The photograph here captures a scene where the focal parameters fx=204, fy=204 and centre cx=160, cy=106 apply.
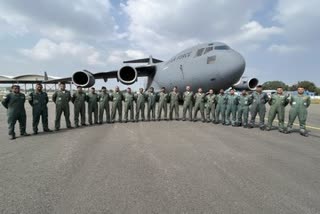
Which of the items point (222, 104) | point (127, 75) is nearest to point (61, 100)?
point (222, 104)

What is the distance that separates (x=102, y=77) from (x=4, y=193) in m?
16.3

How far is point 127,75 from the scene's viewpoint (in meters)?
13.4

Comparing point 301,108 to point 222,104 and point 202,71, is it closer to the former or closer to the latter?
point 222,104

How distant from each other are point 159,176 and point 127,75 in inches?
429

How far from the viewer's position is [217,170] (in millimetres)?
3410

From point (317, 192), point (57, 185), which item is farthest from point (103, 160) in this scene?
point (317, 192)

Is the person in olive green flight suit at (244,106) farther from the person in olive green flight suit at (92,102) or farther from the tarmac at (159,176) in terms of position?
the person in olive green flight suit at (92,102)

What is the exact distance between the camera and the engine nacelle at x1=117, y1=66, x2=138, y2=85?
13062mm

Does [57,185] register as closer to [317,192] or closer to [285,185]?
[285,185]

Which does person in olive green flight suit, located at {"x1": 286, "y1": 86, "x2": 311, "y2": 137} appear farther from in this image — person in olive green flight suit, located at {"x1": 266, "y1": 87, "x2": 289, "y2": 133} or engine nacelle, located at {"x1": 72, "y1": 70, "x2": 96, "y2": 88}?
engine nacelle, located at {"x1": 72, "y1": 70, "x2": 96, "y2": 88}

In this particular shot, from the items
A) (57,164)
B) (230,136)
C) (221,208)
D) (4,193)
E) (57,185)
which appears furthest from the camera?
(230,136)

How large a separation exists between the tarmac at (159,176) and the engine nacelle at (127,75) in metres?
8.16

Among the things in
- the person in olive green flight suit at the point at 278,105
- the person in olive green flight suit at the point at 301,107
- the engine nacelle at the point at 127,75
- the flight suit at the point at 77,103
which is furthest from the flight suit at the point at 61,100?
the person in olive green flight suit at the point at 301,107

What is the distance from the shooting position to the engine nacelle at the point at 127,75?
1306 centimetres
